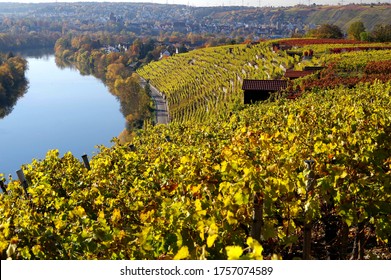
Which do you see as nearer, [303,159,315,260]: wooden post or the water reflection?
[303,159,315,260]: wooden post

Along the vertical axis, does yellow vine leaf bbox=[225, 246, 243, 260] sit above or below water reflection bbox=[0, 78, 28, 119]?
above

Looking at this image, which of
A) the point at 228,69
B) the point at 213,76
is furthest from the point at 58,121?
the point at 228,69

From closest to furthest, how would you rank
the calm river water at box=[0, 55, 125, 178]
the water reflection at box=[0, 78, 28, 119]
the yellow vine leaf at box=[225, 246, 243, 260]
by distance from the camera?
the yellow vine leaf at box=[225, 246, 243, 260] → the calm river water at box=[0, 55, 125, 178] → the water reflection at box=[0, 78, 28, 119]

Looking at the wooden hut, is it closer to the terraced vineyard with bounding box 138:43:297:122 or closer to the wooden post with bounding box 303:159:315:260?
the terraced vineyard with bounding box 138:43:297:122

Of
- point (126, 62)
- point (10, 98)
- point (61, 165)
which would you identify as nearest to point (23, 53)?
point (126, 62)

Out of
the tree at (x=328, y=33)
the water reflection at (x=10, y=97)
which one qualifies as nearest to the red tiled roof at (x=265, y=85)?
the tree at (x=328, y=33)

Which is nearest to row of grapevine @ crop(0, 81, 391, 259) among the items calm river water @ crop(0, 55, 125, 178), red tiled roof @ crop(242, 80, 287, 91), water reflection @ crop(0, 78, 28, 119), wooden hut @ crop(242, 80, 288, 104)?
red tiled roof @ crop(242, 80, 287, 91)

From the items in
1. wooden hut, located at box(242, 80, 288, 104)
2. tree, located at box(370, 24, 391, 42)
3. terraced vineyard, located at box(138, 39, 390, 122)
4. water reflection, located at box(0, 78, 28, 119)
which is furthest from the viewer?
water reflection, located at box(0, 78, 28, 119)
